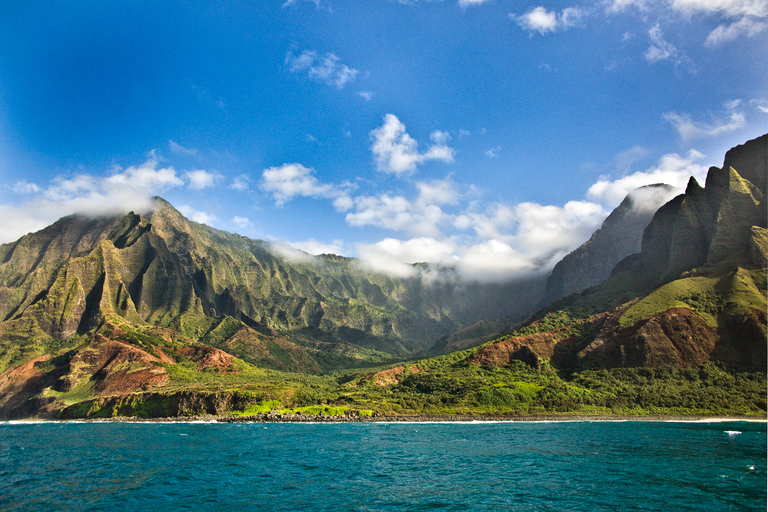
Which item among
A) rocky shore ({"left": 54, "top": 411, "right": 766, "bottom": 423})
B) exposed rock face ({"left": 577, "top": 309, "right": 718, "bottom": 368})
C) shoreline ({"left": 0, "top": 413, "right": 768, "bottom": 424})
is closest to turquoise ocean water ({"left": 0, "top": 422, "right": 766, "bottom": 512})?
shoreline ({"left": 0, "top": 413, "right": 768, "bottom": 424})

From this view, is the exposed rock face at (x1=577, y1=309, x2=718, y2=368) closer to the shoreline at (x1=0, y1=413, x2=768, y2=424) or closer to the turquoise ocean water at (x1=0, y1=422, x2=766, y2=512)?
the shoreline at (x1=0, y1=413, x2=768, y2=424)

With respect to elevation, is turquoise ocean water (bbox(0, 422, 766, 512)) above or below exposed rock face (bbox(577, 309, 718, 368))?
below

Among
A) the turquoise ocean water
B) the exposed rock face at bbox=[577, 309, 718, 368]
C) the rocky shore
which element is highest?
the exposed rock face at bbox=[577, 309, 718, 368]

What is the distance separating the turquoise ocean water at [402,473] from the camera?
166 feet

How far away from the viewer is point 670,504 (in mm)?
48500

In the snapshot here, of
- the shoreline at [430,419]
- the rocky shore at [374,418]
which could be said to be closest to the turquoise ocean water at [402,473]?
the shoreline at [430,419]

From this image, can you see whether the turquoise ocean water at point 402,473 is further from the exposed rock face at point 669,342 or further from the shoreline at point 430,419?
the exposed rock face at point 669,342

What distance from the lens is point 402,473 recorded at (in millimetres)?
67750

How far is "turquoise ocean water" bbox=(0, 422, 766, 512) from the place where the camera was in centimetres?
5056

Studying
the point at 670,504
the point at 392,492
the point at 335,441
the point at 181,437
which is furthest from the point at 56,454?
the point at 670,504

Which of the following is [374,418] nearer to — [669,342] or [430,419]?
[430,419]

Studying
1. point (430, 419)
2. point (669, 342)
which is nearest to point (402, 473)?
point (430, 419)

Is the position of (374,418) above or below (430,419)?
below

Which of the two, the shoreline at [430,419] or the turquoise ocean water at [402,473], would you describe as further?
the shoreline at [430,419]
